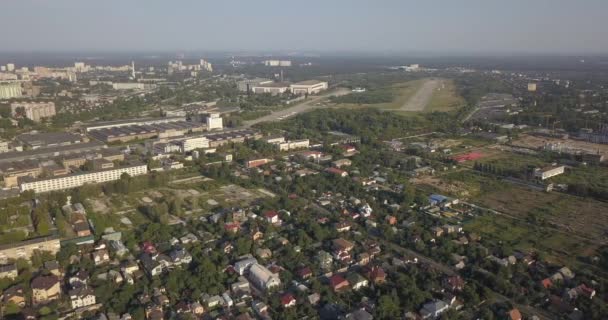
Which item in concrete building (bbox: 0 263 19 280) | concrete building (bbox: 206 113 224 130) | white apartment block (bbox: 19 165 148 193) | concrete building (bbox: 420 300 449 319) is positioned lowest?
concrete building (bbox: 420 300 449 319)

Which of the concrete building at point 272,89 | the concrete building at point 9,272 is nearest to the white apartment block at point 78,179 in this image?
the concrete building at point 9,272

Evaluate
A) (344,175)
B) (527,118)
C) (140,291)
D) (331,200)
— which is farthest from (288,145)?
(527,118)

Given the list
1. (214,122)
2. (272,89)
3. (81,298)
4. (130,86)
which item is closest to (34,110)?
(214,122)

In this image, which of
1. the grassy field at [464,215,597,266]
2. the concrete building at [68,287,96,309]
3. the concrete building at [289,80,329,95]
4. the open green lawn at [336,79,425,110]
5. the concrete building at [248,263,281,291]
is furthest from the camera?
the concrete building at [289,80,329,95]

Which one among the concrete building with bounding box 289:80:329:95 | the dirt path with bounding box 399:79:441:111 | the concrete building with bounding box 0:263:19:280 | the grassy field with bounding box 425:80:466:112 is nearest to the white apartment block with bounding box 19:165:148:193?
the concrete building with bounding box 0:263:19:280

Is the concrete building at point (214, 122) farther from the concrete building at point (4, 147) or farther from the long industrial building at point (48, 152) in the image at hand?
the concrete building at point (4, 147)

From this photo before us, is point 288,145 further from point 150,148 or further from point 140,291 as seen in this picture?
point 140,291

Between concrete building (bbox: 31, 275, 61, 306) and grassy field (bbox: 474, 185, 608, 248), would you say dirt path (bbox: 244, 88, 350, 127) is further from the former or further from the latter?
concrete building (bbox: 31, 275, 61, 306)
